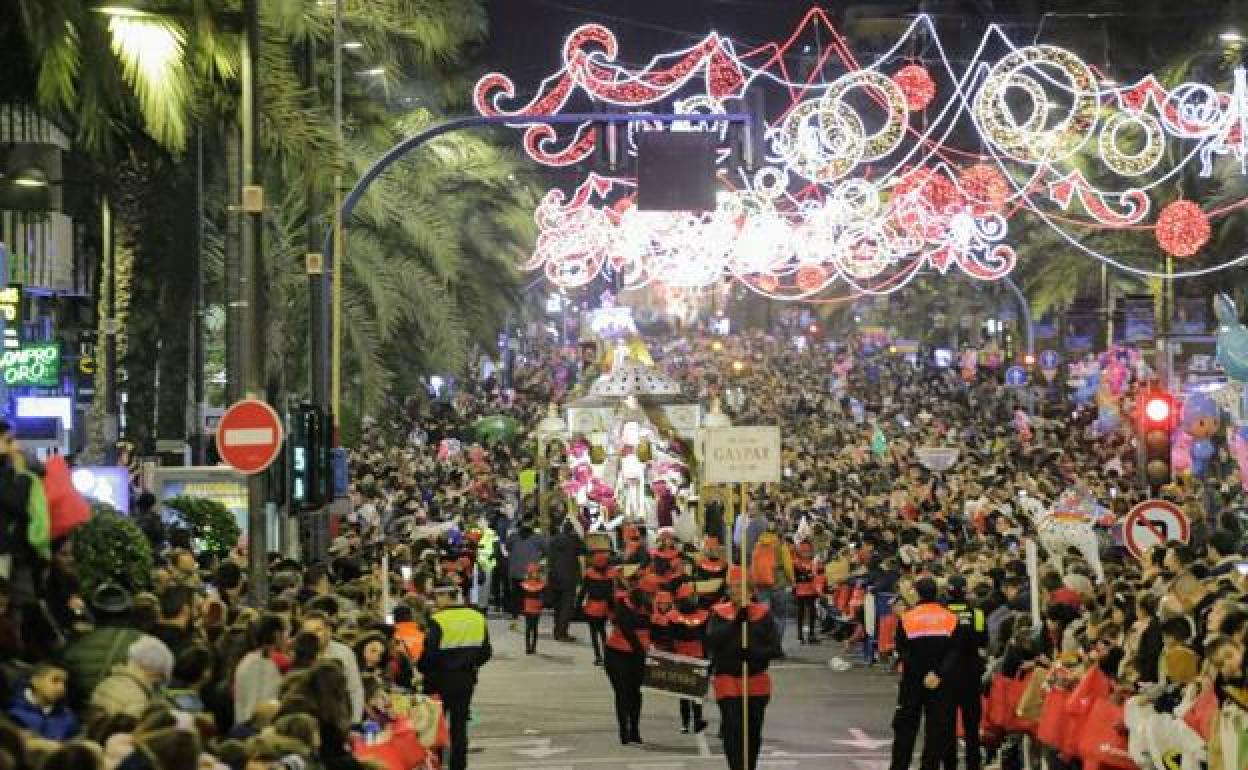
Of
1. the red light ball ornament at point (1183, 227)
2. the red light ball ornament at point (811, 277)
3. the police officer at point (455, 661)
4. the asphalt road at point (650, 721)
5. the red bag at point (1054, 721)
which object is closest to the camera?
the red bag at point (1054, 721)

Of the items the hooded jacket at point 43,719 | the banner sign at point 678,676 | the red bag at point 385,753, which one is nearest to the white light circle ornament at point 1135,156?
the banner sign at point 678,676

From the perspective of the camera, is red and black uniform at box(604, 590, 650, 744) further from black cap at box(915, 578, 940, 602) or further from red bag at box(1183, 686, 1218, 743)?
red bag at box(1183, 686, 1218, 743)

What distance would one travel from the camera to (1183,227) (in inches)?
1246

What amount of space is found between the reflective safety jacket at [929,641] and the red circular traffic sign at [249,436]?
4924mm

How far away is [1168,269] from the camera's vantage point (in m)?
37.2

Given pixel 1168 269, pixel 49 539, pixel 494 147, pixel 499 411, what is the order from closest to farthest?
pixel 49 539 < pixel 1168 269 < pixel 494 147 < pixel 499 411

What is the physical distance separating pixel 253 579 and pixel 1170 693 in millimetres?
6943

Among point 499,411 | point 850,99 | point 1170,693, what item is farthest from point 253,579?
point 850,99

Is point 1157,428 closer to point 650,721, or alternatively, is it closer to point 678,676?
point 650,721

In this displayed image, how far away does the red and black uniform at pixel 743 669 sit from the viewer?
1838cm

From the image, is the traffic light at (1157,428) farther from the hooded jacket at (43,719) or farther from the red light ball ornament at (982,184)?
the hooded jacket at (43,719)

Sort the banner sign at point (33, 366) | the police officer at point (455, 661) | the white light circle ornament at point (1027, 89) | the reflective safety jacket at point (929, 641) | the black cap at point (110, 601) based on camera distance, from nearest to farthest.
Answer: the black cap at point (110, 601) < the reflective safety jacket at point (929, 641) < the police officer at point (455, 661) < the white light circle ornament at point (1027, 89) < the banner sign at point (33, 366)

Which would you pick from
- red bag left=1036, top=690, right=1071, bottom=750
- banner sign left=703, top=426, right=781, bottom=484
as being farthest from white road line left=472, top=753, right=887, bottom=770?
red bag left=1036, top=690, right=1071, bottom=750

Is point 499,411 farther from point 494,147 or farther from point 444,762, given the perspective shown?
point 444,762
